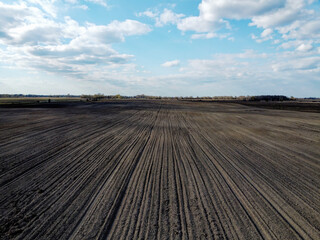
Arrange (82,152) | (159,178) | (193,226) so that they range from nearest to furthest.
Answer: (193,226) → (159,178) → (82,152)

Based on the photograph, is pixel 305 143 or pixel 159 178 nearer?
pixel 159 178

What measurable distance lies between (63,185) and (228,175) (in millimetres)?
4120

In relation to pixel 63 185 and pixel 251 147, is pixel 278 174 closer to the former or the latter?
pixel 251 147

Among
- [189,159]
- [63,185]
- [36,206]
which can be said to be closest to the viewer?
[36,206]

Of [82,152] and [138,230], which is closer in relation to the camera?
[138,230]

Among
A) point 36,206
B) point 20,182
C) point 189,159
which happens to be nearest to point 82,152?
point 20,182

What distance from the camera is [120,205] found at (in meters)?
3.61

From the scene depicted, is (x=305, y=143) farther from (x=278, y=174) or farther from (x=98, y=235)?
(x=98, y=235)

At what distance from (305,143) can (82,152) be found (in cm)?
973

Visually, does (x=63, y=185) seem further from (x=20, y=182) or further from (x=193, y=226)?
(x=193, y=226)

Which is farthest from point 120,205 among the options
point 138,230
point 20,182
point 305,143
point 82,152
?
point 305,143

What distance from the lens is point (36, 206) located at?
354 cm

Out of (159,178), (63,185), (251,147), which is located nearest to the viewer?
A: (63,185)

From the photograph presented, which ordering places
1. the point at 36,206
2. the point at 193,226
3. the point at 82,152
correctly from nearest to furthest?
the point at 193,226 → the point at 36,206 → the point at 82,152
